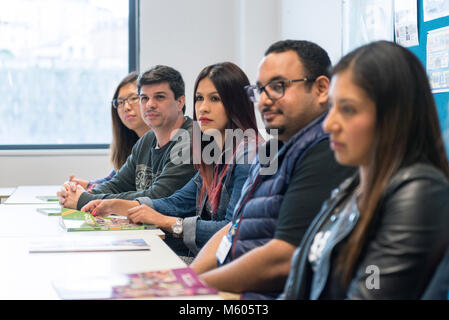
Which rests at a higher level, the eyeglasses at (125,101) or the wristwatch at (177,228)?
the eyeglasses at (125,101)

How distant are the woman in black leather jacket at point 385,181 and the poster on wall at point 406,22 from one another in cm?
157

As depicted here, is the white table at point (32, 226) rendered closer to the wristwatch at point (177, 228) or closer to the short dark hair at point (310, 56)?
the wristwatch at point (177, 228)

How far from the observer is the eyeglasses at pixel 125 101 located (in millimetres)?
3436

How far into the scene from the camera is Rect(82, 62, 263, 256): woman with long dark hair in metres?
2.08

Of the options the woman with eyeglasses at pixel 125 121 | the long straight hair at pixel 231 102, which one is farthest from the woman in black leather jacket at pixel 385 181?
the woman with eyeglasses at pixel 125 121

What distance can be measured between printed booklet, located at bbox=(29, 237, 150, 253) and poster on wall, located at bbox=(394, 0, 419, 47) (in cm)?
152

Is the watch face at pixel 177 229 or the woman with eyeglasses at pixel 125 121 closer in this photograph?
the watch face at pixel 177 229

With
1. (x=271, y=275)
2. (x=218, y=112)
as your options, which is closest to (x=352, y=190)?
(x=271, y=275)

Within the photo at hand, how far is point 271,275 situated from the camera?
142 centimetres

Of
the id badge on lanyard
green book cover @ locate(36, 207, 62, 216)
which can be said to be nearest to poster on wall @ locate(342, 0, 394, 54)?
the id badge on lanyard

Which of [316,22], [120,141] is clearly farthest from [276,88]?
[316,22]

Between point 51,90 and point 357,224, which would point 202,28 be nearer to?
point 51,90

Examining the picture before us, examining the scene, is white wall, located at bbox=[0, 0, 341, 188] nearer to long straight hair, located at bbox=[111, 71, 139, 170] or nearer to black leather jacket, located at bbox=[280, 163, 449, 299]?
long straight hair, located at bbox=[111, 71, 139, 170]
